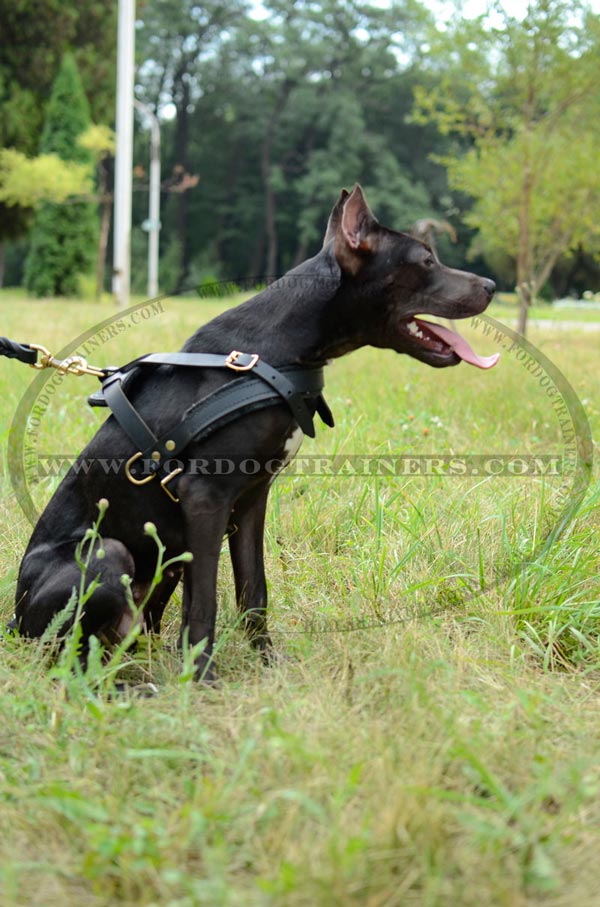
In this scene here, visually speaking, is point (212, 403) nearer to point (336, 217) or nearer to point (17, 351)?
point (336, 217)

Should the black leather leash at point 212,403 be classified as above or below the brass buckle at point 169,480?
above

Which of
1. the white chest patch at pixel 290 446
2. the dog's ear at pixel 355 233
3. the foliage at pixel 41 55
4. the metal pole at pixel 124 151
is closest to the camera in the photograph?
the dog's ear at pixel 355 233

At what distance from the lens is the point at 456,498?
323 cm

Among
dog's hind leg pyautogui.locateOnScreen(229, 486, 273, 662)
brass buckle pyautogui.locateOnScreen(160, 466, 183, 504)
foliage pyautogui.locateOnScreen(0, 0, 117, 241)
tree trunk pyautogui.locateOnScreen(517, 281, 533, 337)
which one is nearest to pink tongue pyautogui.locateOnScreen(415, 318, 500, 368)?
dog's hind leg pyautogui.locateOnScreen(229, 486, 273, 662)

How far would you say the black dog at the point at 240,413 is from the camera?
2.07 meters

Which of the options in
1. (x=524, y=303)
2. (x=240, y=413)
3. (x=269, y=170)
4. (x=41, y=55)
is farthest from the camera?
(x=269, y=170)

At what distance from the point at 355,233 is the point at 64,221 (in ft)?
65.2

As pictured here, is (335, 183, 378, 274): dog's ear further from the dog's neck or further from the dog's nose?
the dog's nose

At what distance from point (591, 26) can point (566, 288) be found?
93.4 feet

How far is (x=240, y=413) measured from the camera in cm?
205

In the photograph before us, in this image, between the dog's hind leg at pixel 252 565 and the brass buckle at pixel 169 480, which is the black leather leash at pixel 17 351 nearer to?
the brass buckle at pixel 169 480

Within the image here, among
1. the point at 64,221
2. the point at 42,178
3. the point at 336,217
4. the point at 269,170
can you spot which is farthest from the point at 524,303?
the point at 269,170

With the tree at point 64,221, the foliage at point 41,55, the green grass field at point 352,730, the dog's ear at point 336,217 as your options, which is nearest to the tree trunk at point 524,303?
the green grass field at point 352,730

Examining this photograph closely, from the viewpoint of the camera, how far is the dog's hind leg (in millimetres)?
2322
